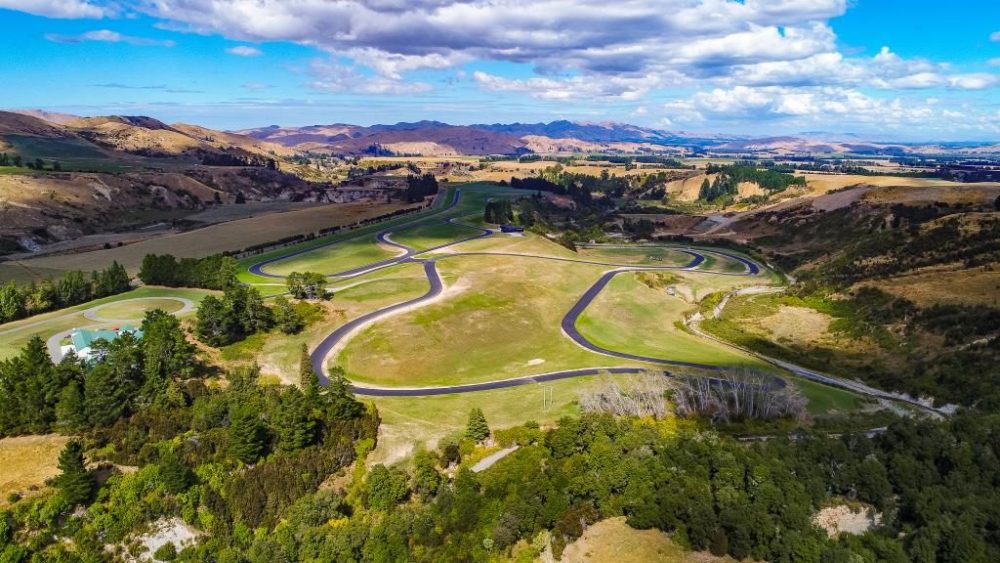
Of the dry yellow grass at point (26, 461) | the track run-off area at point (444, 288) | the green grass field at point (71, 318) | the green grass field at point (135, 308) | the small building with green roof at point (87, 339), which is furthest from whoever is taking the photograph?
the green grass field at point (135, 308)

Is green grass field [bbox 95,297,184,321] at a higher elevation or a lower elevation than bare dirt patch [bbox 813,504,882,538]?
higher

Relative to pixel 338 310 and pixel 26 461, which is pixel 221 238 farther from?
pixel 26 461

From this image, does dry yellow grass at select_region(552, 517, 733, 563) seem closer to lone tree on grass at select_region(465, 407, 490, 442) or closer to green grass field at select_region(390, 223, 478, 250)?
lone tree on grass at select_region(465, 407, 490, 442)

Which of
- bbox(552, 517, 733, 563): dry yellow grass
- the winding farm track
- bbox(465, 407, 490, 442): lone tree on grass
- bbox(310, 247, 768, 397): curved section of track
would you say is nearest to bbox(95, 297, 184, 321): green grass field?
the winding farm track

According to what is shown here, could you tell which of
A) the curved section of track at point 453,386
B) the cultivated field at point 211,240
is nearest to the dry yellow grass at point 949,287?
the curved section of track at point 453,386

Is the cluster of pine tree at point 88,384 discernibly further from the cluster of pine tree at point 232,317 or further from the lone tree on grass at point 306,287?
the lone tree on grass at point 306,287

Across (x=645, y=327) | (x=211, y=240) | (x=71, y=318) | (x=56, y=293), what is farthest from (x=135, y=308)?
(x=645, y=327)
